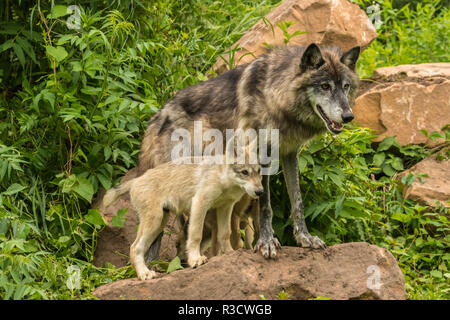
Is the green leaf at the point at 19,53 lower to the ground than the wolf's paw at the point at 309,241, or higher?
higher

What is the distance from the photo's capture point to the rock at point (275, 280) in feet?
15.2

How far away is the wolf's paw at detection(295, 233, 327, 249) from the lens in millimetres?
5414

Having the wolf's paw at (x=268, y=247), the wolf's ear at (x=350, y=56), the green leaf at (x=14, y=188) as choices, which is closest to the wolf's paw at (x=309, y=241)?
the wolf's paw at (x=268, y=247)

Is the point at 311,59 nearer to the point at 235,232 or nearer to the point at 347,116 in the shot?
the point at 347,116

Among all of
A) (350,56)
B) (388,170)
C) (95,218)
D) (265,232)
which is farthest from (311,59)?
(95,218)

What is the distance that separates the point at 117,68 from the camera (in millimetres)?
6586

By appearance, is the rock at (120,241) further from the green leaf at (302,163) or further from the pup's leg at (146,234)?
the green leaf at (302,163)

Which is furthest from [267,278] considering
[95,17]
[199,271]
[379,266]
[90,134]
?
[95,17]

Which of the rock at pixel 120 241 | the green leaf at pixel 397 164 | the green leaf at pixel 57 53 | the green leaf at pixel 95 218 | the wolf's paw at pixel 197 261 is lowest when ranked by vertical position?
the rock at pixel 120 241

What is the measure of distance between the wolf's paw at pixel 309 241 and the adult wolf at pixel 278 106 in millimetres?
10

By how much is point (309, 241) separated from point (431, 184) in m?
2.21

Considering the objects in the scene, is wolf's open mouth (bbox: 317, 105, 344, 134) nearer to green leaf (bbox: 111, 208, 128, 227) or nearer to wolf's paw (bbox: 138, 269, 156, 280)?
wolf's paw (bbox: 138, 269, 156, 280)

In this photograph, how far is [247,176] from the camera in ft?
16.9

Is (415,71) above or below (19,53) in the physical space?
below
